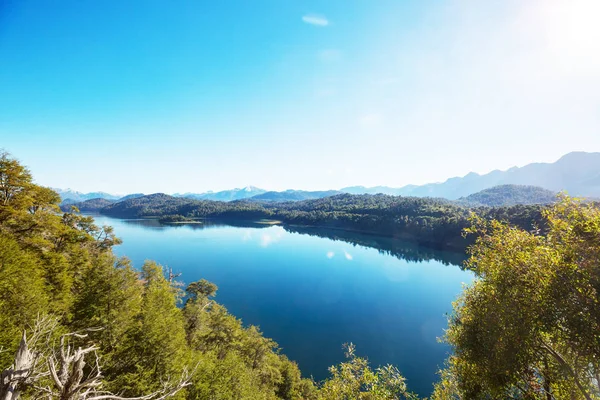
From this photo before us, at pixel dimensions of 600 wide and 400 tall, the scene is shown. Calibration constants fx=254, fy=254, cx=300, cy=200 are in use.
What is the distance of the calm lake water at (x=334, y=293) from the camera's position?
37812 mm

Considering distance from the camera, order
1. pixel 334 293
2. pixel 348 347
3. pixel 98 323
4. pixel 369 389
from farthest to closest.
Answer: pixel 334 293
pixel 98 323
pixel 348 347
pixel 369 389

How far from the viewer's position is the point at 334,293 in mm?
63344

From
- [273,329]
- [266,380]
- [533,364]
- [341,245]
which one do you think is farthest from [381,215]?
[533,364]

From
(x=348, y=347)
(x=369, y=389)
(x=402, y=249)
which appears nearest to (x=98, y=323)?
Result: (x=348, y=347)

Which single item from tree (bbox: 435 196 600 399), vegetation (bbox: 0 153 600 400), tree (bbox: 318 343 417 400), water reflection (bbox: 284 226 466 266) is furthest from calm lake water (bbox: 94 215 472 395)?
tree (bbox: 318 343 417 400)

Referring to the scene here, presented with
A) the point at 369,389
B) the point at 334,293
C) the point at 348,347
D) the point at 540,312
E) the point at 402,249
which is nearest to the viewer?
the point at 540,312

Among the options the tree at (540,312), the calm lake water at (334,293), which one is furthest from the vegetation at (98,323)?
the calm lake water at (334,293)

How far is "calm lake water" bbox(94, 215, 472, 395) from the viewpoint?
37.8m

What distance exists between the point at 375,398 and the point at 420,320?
147 ft

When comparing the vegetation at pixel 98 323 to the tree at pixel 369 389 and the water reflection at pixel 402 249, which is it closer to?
the tree at pixel 369 389

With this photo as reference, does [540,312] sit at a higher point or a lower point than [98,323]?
higher

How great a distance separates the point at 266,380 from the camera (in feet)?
80.0

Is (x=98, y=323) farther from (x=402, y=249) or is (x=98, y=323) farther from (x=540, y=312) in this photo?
(x=402, y=249)

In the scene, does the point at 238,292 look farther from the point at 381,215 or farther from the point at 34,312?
the point at 381,215
